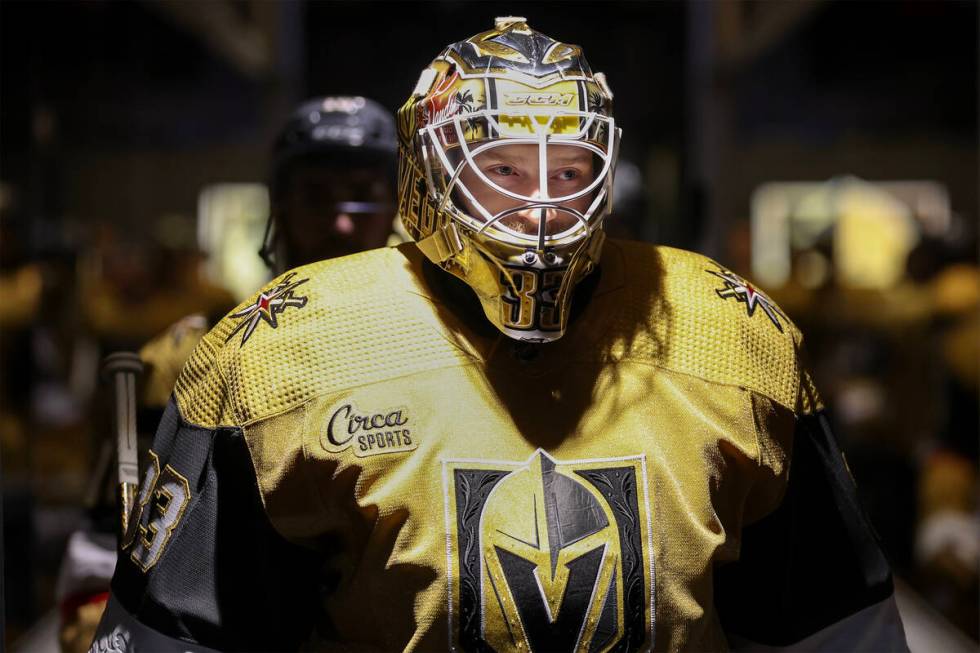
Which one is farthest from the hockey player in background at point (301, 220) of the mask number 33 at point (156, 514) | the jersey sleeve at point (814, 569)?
the jersey sleeve at point (814, 569)

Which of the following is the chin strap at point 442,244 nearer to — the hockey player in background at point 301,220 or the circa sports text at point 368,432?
the circa sports text at point 368,432

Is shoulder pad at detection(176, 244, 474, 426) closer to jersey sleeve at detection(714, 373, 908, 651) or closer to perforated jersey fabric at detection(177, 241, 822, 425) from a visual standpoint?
perforated jersey fabric at detection(177, 241, 822, 425)

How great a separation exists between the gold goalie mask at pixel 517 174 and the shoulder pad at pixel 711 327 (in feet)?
0.34

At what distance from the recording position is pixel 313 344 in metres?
1.34

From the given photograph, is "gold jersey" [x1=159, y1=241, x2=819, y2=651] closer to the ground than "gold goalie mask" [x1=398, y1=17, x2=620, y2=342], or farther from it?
closer to the ground

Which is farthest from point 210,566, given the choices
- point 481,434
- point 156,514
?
point 481,434

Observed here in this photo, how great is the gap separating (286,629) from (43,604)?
131cm

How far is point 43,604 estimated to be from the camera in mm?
2439

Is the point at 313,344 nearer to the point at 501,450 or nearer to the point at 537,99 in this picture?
the point at 501,450

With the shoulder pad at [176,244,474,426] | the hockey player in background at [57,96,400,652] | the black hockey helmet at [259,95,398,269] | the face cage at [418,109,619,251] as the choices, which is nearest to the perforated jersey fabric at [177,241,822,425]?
the shoulder pad at [176,244,474,426]

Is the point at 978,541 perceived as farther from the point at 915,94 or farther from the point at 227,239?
the point at 227,239

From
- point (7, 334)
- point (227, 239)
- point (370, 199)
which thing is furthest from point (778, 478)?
point (7, 334)

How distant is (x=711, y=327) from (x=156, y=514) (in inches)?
27.2

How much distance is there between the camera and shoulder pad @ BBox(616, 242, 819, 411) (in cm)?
137
